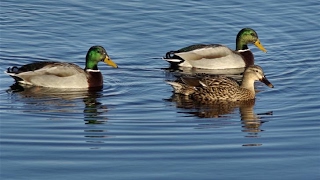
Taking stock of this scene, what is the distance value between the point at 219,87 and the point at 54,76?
2.80m

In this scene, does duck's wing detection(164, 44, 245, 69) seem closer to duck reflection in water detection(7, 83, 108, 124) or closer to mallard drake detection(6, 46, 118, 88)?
mallard drake detection(6, 46, 118, 88)

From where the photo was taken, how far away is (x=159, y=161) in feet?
37.2

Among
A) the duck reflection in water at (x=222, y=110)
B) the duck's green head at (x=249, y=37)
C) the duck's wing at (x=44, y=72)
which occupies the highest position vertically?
the duck's green head at (x=249, y=37)

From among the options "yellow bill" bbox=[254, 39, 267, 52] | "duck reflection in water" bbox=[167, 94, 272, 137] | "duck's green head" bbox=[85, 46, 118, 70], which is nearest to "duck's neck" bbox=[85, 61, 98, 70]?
"duck's green head" bbox=[85, 46, 118, 70]

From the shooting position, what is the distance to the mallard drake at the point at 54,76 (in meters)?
16.2

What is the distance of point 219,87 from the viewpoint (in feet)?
50.8

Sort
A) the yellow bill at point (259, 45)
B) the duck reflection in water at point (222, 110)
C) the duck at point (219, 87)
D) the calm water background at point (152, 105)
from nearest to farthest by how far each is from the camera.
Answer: the calm water background at point (152, 105) < the duck reflection in water at point (222, 110) < the duck at point (219, 87) < the yellow bill at point (259, 45)

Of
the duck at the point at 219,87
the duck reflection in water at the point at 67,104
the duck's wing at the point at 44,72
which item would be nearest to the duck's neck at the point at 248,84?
the duck at the point at 219,87

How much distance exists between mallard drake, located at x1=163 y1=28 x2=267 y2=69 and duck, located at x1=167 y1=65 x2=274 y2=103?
100.0 inches

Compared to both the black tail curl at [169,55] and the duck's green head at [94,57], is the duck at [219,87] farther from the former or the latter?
the black tail curl at [169,55]

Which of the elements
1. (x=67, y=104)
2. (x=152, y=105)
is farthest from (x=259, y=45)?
(x=67, y=104)

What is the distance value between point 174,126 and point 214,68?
5775mm

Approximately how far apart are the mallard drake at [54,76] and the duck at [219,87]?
1436 mm

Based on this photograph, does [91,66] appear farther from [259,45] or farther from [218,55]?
[259,45]
